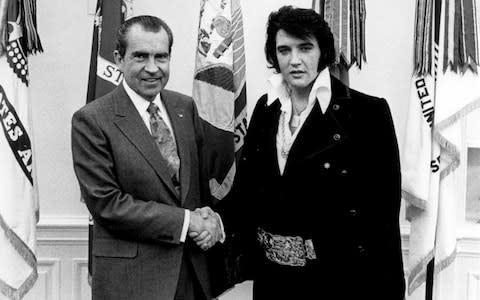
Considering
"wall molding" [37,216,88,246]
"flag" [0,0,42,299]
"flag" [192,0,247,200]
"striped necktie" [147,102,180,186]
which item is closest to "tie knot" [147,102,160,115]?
"striped necktie" [147,102,180,186]

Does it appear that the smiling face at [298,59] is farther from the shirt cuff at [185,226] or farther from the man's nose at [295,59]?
the shirt cuff at [185,226]

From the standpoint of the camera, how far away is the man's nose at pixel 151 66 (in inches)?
81.1

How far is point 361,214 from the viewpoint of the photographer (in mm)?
2066

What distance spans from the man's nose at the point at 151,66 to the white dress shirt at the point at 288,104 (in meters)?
0.41

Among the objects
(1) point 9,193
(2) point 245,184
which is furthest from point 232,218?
(1) point 9,193

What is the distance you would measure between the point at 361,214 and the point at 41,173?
1.85 m

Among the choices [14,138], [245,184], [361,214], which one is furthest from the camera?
[14,138]

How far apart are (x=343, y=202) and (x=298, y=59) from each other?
0.48 meters

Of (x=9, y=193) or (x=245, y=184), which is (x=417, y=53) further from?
(x=9, y=193)

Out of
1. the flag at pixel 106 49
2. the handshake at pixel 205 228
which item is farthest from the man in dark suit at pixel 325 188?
the flag at pixel 106 49

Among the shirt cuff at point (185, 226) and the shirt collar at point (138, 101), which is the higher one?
the shirt collar at point (138, 101)

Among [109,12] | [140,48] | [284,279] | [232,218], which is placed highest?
[109,12]

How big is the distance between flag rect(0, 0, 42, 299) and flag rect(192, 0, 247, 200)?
0.70 metres

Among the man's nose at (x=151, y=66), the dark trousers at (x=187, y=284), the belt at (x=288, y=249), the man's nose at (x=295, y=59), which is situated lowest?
the dark trousers at (x=187, y=284)
